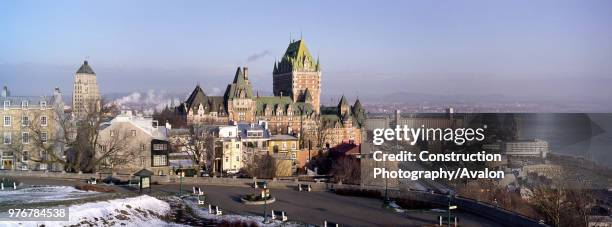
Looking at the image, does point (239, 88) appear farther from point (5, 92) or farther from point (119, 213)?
point (119, 213)

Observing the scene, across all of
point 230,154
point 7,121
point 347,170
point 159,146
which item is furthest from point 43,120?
point 347,170

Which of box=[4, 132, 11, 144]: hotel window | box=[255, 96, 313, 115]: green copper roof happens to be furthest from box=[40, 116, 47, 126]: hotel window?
box=[255, 96, 313, 115]: green copper roof

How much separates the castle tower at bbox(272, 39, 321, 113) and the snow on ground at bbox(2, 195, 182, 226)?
75518 millimetres

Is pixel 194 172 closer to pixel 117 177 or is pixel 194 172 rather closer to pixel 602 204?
pixel 117 177

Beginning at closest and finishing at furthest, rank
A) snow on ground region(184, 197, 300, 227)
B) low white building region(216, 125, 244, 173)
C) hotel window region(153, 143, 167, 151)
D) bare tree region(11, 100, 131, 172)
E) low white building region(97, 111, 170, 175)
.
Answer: snow on ground region(184, 197, 300, 227) < bare tree region(11, 100, 131, 172) < low white building region(97, 111, 170, 175) < hotel window region(153, 143, 167, 151) < low white building region(216, 125, 244, 173)

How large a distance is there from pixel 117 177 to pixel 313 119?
55474 millimetres

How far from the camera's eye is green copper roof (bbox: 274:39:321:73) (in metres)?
105

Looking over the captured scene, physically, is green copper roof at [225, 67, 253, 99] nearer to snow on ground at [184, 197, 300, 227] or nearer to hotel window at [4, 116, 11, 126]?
hotel window at [4, 116, 11, 126]

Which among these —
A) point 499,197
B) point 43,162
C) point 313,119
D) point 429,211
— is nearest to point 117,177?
point 43,162

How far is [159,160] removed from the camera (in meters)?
45.7

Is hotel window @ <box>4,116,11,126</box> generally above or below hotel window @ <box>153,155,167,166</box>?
above

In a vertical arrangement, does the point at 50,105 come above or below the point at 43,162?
above

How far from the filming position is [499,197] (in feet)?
129

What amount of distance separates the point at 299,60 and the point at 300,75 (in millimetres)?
3165
